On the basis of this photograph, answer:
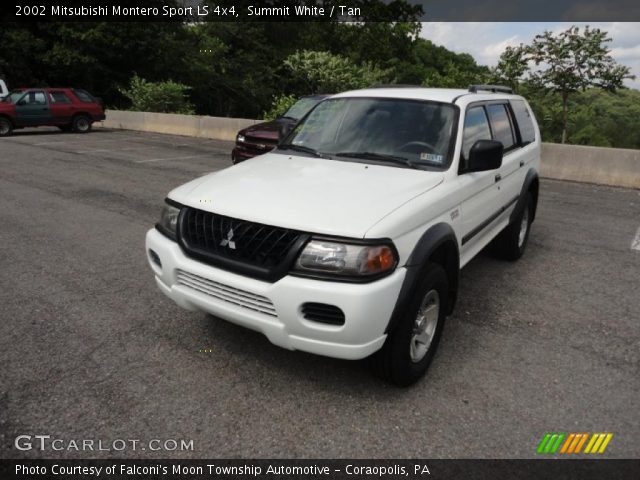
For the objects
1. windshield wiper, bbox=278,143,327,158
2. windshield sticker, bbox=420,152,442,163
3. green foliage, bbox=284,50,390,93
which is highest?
green foliage, bbox=284,50,390,93

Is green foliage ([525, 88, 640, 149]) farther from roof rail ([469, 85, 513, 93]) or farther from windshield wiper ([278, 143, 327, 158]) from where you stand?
windshield wiper ([278, 143, 327, 158])

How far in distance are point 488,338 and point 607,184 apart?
822 centimetres

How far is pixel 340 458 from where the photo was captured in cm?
254

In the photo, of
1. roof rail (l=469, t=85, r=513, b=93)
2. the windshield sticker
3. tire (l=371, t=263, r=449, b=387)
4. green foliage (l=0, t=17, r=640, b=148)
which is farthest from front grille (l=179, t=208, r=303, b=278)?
green foliage (l=0, t=17, r=640, b=148)

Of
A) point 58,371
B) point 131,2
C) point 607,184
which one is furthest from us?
point 131,2

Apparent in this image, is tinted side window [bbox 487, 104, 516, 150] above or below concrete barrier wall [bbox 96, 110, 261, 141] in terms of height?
above

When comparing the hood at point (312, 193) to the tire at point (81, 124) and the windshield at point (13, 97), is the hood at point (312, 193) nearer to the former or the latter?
the windshield at point (13, 97)

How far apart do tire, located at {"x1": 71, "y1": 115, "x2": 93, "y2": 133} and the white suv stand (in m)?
17.0

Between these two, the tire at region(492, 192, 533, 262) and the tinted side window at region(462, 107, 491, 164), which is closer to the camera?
the tinted side window at region(462, 107, 491, 164)

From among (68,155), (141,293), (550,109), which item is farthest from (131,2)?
(141,293)

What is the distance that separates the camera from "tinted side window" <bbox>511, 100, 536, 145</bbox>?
5312 mm

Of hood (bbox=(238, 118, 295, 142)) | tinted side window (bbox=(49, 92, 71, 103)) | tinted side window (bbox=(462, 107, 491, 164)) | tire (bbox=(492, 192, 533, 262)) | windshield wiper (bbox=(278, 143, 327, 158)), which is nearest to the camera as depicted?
tinted side window (bbox=(462, 107, 491, 164))

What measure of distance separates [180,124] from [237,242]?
17.1 m

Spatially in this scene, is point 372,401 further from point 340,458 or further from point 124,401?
point 124,401
